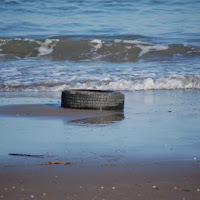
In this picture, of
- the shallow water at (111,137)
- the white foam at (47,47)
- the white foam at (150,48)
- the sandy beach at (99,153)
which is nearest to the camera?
the sandy beach at (99,153)

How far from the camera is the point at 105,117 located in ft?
23.3

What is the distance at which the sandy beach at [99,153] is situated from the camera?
371 centimetres

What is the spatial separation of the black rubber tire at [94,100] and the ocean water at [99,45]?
10.2ft

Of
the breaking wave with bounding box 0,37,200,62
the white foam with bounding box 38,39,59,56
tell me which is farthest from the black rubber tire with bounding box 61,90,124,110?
the white foam with bounding box 38,39,59,56

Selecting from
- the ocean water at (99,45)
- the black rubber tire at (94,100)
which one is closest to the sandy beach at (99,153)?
the black rubber tire at (94,100)

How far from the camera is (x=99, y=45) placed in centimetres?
1856

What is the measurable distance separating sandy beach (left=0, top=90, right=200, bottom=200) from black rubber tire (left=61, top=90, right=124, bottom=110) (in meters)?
0.17

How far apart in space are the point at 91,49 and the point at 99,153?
1340cm

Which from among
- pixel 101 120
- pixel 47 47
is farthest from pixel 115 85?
pixel 47 47

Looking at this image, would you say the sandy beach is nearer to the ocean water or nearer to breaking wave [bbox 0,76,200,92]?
breaking wave [bbox 0,76,200,92]

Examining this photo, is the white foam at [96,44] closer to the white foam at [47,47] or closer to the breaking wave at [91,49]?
the breaking wave at [91,49]

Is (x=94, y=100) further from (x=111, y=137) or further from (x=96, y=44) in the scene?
(x=96, y=44)

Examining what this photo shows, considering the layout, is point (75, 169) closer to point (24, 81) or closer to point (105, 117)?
point (105, 117)

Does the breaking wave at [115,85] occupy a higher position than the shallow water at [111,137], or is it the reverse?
the shallow water at [111,137]
